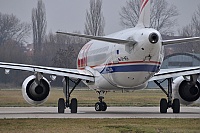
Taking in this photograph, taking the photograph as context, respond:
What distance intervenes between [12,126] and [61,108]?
1149 centimetres

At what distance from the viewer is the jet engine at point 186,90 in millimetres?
37906

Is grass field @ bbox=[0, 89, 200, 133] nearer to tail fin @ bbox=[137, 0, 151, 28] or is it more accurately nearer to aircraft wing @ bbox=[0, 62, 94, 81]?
tail fin @ bbox=[137, 0, 151, 28]

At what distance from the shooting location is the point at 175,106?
3634 cm

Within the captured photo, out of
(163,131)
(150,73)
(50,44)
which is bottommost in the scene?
(163,131)

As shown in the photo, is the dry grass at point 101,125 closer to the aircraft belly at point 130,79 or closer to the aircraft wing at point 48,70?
the aircraft belly at point 130,79

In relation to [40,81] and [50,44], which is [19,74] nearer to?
[50,44]

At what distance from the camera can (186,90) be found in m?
38.1

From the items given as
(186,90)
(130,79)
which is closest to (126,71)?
(130,79)

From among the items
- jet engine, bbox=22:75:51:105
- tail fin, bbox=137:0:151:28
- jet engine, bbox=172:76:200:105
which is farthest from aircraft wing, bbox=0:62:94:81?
tail fin, bbox=137:0:151:28

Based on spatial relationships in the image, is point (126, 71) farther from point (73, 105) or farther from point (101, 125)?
point (101, 125)

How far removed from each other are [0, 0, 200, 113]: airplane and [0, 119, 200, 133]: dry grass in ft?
15.6

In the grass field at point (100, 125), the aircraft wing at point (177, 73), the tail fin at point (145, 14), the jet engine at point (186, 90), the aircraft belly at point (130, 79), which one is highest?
the tail fin at point (145, 14)

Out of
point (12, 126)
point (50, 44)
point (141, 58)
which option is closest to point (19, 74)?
point (50, 44)

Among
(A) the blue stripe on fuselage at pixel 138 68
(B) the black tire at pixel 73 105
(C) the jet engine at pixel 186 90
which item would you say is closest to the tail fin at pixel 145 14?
(A) the blue stripe on fuselage at pixel 138 68
